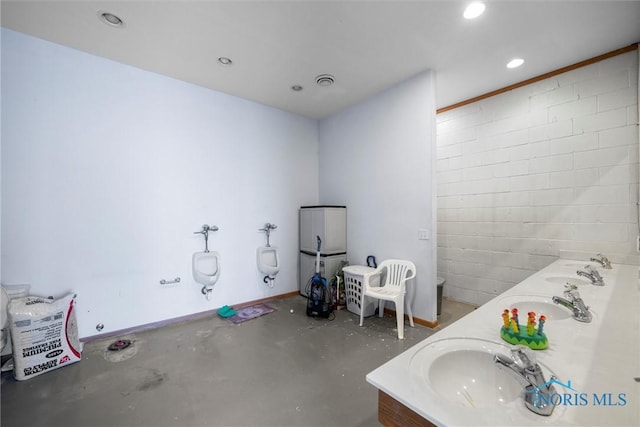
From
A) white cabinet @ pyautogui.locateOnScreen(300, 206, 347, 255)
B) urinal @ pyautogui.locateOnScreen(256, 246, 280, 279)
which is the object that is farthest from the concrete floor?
white cabinet @ pyautogui.locateOnScreen(300, 206, 347, 255)

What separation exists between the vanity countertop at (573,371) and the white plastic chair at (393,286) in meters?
1.39

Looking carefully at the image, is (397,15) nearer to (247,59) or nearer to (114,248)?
(247,59)

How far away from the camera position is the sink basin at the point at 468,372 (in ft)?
3.02

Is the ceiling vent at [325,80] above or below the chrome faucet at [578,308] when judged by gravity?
above

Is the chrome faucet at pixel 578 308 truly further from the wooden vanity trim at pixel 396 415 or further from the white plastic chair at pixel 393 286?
the white plastic chair at pixel 393 286

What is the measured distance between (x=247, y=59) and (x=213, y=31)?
474 millimetres

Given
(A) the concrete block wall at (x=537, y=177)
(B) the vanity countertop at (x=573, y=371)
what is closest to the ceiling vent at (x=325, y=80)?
(A) the concrete block wall at (x=537, y=177)

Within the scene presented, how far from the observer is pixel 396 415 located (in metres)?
0.76

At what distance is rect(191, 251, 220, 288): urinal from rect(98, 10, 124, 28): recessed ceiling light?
7.95 ft

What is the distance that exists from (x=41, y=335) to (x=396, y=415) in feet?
9.80

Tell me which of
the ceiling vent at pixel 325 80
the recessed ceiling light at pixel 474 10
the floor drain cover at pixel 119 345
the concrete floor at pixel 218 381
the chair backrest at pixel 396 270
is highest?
the ceiling vent at pixel 325 80

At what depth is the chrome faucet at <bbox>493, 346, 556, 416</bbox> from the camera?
68 centimetres

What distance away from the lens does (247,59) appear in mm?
2768

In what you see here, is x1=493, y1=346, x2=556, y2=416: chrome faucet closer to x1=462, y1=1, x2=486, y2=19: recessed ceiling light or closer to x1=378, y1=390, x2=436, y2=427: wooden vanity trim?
x1=378, y1=390, x2=436, y2=427: wooden vanity trim
